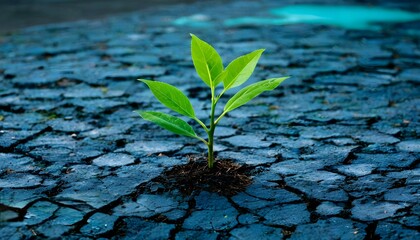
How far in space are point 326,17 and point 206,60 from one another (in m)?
5.49

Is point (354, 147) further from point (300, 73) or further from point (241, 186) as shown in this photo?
point (300, 73)

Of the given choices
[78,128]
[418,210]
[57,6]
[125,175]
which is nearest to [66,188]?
[125,175]

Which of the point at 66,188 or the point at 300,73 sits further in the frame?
the point at 300,73

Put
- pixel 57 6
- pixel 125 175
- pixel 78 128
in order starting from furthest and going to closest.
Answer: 1. pixel 57 6
2. pixel 78 128
3. pixel 125 175

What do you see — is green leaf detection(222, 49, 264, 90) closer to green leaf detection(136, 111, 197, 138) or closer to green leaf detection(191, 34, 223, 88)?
green leaf detection(191, 34, 223, 88)

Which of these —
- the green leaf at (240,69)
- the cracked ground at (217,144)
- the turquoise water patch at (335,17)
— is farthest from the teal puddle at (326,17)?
the green leaf at (240,69)

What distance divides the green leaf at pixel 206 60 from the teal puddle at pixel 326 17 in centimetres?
464

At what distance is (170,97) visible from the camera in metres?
2.42

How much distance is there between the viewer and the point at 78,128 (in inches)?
134

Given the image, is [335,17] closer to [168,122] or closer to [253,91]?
[253,91]

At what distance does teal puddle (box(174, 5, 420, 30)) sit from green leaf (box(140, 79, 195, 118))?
467 cm

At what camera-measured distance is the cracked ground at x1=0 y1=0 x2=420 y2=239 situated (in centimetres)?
221

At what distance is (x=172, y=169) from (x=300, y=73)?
2.22m

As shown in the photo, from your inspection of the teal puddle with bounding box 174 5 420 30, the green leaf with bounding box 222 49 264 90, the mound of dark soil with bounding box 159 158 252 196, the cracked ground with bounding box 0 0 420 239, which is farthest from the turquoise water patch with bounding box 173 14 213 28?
the green leaf with bounding box 222 49 264 90
